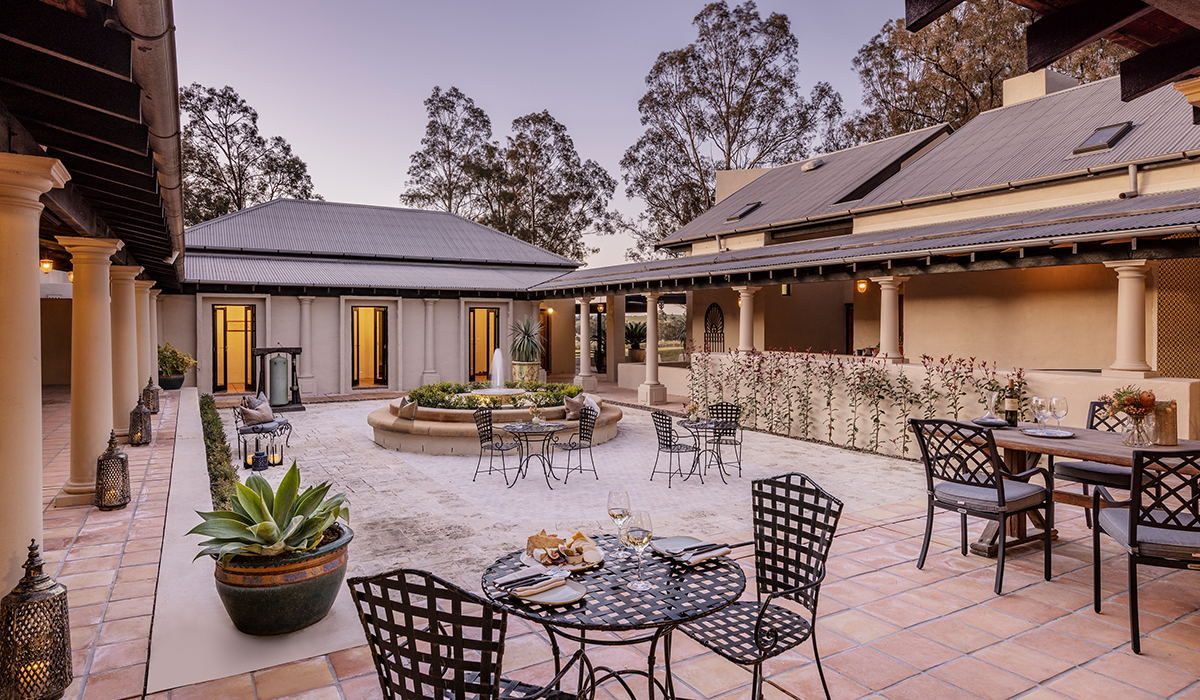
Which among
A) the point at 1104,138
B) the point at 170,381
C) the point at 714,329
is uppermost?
the point at 1104,138

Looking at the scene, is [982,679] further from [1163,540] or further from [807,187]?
[807,187]

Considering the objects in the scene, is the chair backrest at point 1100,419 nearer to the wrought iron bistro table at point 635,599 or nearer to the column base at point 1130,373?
the column base at point 1130,373

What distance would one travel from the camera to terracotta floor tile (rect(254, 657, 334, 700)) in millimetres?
3154

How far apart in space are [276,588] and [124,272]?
7.91 metres

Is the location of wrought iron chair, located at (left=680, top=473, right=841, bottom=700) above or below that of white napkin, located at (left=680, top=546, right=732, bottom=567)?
below

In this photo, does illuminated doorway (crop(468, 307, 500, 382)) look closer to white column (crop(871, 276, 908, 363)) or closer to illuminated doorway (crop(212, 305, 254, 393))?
illuminated doorway (crop(212, 305, 254, 393))

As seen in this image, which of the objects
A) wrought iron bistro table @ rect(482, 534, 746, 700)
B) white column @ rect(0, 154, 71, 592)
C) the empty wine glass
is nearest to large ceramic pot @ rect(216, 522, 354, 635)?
white column @ rect(0, 154, 71, 592)

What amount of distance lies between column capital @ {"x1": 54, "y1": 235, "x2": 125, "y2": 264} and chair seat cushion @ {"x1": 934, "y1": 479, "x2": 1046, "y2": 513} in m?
8.32

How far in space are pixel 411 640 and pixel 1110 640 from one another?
405cm

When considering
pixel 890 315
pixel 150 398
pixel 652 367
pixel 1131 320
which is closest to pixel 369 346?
pixel 150 398

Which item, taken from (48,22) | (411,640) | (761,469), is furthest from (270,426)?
(411,640)

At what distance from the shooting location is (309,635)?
12.3ft

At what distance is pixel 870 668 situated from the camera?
341 centimetres

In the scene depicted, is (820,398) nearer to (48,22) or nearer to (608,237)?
(48,22)
